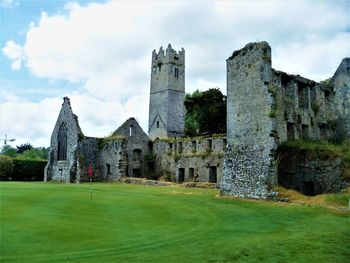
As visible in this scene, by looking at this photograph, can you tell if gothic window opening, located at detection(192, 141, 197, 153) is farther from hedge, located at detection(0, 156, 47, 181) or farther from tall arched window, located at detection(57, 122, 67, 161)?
hedge, located at detection(0, 156, 47, 181)

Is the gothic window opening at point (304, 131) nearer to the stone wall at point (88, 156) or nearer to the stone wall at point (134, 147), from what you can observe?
the stone wall at point (134, 147)

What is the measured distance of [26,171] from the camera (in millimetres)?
48781

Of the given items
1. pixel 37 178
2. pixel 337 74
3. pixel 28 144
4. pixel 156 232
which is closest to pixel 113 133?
pixel 37 178

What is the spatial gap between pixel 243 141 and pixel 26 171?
33.6m

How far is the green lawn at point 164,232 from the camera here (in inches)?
374

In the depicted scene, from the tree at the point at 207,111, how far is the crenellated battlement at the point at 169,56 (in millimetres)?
12912

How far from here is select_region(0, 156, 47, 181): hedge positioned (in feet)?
156

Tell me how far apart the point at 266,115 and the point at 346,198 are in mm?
6492

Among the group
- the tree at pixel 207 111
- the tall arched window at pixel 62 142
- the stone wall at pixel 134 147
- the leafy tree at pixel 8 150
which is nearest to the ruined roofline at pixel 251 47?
the stone wall at pixel 134 147

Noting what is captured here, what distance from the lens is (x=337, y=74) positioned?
98.7 feet

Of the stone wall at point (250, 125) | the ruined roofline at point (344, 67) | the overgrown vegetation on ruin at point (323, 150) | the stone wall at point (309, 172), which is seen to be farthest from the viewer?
the ruined roofline at point (344, 67)

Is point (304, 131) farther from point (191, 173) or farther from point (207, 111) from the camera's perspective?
point (207, 111)

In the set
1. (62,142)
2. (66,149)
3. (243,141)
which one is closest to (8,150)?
(62,142)

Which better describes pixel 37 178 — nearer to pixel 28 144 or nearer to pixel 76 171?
pixel 76 171
